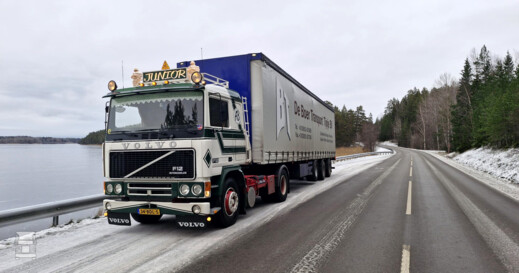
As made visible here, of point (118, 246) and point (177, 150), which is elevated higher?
point (177, 150)

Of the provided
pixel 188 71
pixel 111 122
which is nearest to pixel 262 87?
pixel 188 71

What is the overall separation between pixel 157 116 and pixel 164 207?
1.78 metres

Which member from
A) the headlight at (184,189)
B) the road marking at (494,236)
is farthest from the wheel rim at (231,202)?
the road marking at (494,236)

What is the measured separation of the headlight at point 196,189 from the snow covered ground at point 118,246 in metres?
0.86

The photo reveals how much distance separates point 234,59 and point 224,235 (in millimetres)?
4666

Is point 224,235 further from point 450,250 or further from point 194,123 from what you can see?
point 450,250

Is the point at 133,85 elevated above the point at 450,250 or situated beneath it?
elevated above

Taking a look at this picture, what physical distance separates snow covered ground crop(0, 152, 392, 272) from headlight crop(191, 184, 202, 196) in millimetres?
860

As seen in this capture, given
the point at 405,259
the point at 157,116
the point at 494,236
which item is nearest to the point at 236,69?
the point at 157,116

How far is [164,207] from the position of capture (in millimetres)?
5832

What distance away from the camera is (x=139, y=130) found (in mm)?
6082

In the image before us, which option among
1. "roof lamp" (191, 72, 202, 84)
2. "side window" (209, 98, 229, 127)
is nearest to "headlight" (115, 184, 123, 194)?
"side window" (209, 98, 229, 127)

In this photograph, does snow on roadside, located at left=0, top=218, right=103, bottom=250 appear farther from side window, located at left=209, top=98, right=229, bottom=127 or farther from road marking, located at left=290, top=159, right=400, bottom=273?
road marking, located at left=290, top=159, right=400, bottom=273

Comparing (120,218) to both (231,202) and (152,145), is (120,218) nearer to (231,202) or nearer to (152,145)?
(152,145)
